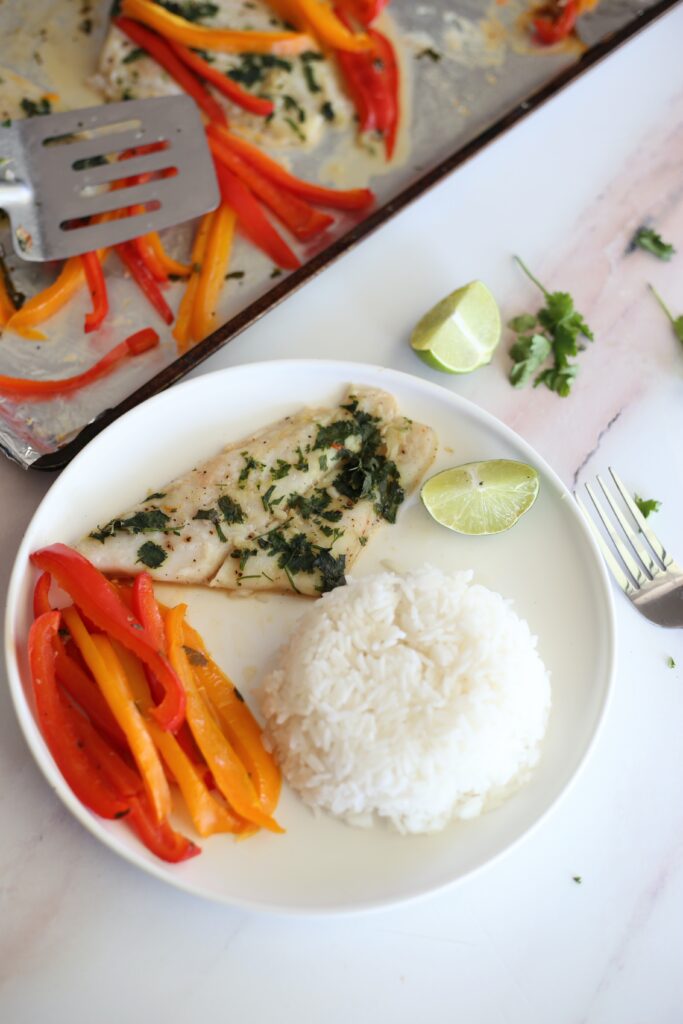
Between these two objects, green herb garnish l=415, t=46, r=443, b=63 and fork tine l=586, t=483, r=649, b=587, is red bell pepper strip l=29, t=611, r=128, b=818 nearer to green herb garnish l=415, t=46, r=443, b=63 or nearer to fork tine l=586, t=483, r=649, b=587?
fork tine l=586, t=483, r=649, b=587

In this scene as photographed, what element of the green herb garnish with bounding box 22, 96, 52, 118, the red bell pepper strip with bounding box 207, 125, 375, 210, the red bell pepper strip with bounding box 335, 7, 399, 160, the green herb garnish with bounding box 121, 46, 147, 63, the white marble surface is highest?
the red bell pepper strip with bounding box 335, 7, 399, 160

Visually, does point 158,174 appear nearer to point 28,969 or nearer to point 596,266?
point 596,266

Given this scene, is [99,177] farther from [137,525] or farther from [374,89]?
[137,525]

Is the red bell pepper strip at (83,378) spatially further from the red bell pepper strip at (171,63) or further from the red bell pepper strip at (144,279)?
the red bell pepper strip at (171,63)

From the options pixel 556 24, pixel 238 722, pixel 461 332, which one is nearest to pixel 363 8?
pixel 556 24

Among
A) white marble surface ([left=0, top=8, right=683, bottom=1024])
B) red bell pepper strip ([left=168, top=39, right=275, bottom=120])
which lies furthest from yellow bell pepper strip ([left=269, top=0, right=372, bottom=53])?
white marble surface ([left=0, top=8, right=683, bottom=1024])

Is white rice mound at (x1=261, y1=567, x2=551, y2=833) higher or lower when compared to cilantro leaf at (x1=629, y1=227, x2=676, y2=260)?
lower
